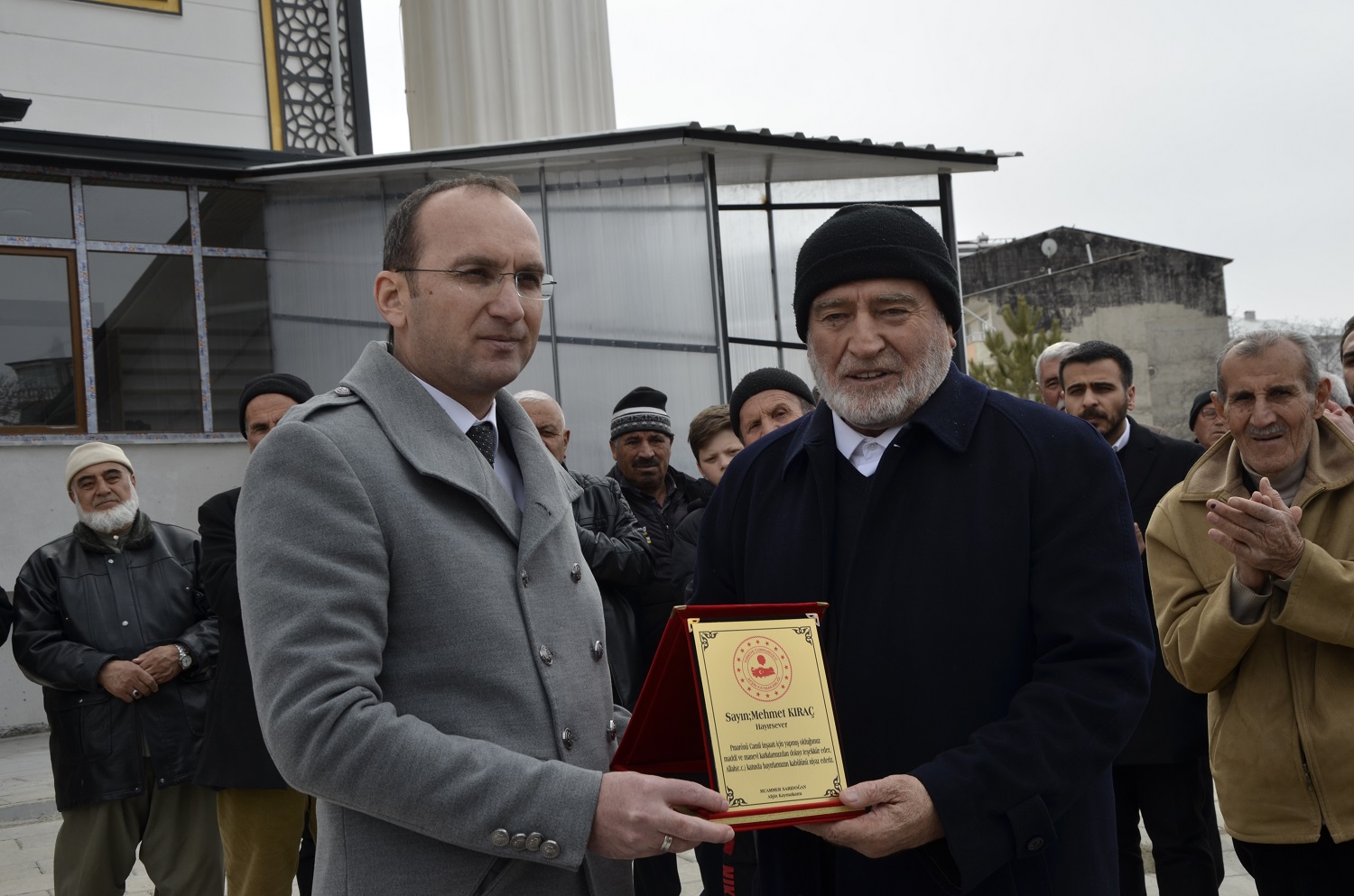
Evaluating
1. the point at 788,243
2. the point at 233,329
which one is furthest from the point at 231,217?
the point at 788,243

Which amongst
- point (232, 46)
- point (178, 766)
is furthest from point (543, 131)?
point (178, 766)

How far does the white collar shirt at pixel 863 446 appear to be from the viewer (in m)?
2.54

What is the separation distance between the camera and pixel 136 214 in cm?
1286

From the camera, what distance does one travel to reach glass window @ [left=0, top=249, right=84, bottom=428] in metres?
12.1

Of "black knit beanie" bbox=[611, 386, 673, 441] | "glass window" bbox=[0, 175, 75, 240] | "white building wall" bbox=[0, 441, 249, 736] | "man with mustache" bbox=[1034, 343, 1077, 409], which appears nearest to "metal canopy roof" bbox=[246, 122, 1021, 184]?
"glass window" bbox=[0, 175, 75, 240]

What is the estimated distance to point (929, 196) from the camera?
12594 millimetres

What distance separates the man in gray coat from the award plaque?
98 mm

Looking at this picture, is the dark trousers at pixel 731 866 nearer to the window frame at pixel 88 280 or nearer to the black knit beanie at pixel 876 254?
the black knit beanie at pixel 876 254

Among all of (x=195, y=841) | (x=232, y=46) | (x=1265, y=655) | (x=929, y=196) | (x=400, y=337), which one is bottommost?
(x=195, y=841)

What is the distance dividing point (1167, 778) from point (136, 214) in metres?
11.6

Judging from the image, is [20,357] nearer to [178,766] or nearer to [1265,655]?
[178,766]

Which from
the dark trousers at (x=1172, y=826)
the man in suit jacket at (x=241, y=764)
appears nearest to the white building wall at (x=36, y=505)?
the man in suit jacket at (x=241, y=764)

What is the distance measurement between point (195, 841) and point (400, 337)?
378 centimetres

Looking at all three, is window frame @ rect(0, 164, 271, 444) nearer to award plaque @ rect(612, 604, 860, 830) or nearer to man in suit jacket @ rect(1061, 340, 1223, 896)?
man in suit jacket @ rect(1061, 340, 1223, 896)
